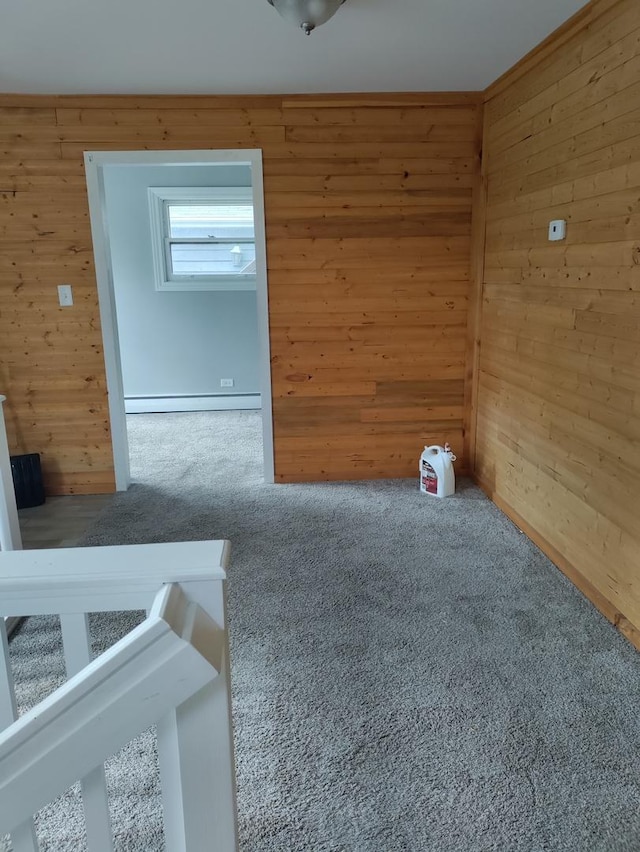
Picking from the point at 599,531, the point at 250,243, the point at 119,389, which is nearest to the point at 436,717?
the point at 599,531

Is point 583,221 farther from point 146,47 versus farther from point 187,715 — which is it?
point 187,715

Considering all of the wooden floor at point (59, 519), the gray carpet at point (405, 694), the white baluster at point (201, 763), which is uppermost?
the white baluster at point (201, 763)

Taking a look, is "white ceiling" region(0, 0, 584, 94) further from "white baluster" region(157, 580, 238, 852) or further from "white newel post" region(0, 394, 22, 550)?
"white baluster" region(157, 580, 238, 852)

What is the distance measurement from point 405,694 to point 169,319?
4.74m

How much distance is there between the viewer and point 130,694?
0.70 m

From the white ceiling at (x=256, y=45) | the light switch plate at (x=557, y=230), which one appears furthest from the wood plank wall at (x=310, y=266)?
the light switch plate at (x=557, y=230)

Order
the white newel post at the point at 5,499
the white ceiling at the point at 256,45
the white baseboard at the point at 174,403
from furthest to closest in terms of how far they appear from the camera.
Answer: the white baseboard at the point at 174,403 → the white newel post at the point at 5,499 → the white ceiling at the point at 256,45

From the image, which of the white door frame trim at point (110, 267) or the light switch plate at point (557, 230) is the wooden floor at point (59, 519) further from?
the light switch plate at point (557, 230)

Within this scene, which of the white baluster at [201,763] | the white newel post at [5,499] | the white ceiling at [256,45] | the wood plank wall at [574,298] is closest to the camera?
the white baluster at [201,763]

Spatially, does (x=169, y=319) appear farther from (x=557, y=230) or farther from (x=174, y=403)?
(x=557, y=230)

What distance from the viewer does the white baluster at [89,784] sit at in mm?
760

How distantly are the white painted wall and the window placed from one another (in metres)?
0.09

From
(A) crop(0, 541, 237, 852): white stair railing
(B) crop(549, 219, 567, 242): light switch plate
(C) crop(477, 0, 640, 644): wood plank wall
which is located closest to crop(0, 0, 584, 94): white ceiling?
(C) crop(477, 0, 640, 644): wood plank wall

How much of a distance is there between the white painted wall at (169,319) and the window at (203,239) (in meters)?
0.09
